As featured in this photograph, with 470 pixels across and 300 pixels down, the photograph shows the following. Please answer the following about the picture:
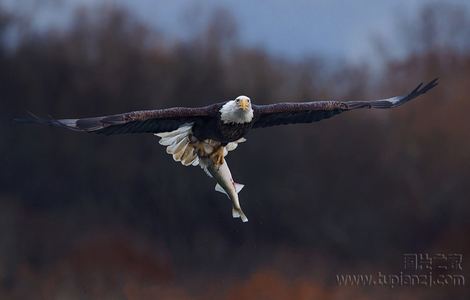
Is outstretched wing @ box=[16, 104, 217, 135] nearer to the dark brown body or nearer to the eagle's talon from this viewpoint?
the dark brown body

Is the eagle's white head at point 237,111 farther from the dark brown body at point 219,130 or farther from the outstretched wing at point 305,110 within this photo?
the outstretched wing at point 305,110

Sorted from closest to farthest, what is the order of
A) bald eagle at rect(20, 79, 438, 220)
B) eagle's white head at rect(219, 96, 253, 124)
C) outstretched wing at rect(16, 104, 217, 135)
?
outstretched wing at rect(16, 104, 217, 135) < bald eagle at rect(20, 79, 438, 220) < eagle's white head at rect(219, 96, 253, 124)

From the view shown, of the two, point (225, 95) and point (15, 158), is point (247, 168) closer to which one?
point (225, 95)

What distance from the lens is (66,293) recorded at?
16.0 metres

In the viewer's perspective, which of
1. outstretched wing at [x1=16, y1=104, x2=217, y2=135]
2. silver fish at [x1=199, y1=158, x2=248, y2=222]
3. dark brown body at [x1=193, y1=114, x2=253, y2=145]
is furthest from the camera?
silver fish at [x1=199, y1=158, x2=248, y2=222]

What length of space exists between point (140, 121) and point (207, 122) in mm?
634

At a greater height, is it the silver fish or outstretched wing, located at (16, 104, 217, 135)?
outstretched wing, located at (16, 104, 217, 135)

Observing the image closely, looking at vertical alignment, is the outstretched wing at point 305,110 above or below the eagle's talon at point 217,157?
above

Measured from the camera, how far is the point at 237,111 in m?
12.8

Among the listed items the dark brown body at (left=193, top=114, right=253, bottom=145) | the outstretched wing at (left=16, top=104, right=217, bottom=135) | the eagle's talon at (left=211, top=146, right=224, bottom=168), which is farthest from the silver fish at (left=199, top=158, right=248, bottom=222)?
the outstretched wing at (left=16, top=104, right=217, bottom=135)

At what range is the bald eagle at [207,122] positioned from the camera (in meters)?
12.7

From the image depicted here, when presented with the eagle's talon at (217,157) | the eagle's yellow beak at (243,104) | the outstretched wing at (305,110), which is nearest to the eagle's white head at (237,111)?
the eagle's yellow beak at (243,104)

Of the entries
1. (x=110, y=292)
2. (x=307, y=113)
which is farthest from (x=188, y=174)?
(x=307, y=113)

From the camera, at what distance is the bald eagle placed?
41.7 ft
